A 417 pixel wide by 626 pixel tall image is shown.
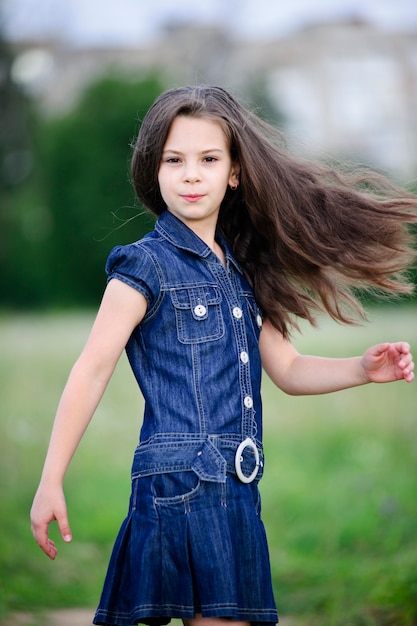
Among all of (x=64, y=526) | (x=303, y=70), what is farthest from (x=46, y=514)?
(x=303, y=70)

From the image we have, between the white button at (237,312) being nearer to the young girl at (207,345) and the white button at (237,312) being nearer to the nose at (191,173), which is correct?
the young girl at (207,345)

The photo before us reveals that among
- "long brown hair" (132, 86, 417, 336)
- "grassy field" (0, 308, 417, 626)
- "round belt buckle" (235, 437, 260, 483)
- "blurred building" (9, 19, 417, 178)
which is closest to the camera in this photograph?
"round belt buckle" (235, 437, 260, 483)

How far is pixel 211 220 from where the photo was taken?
2.87 metres

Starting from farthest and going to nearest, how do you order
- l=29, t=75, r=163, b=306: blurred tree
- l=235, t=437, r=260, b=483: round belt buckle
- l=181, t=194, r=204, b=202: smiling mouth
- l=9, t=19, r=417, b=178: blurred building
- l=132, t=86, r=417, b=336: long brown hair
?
l=9, t=19, r=417, b=178: blurred building
l=29, t=75, r=163, b=306: blurred tree
l=132, t=86, r=417, b=336: long brown hair
l=181, t=194, r=204, b=202: smiling mouth
l=235, t=437, r=260, b=483: round belt buckle

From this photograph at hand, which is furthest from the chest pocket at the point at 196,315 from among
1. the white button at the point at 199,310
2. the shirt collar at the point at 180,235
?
the shirt collar at the point at 180,235

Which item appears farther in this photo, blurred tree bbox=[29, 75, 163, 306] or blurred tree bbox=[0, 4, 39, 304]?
blurred tree bbox=[0, 4, 39, 304]

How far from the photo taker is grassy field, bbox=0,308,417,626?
14.7ft

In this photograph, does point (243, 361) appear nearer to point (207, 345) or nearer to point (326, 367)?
point (207, 345)

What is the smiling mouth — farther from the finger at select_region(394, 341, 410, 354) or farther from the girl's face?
the finger at select_region(394, 341, 410, 354)

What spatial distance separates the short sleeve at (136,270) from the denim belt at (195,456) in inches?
13.7

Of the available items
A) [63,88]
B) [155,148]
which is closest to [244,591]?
[155,148]

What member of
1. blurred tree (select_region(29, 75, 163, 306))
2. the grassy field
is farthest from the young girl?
blurred tree (select_region(29, 75, 163, 306))

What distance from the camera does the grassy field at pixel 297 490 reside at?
4.47 meters

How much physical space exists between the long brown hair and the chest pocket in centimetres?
28
